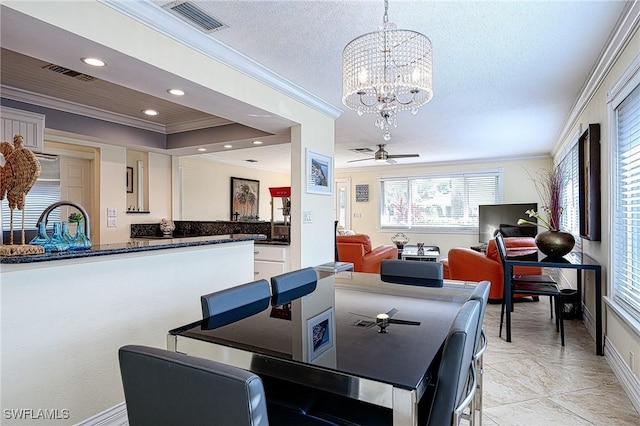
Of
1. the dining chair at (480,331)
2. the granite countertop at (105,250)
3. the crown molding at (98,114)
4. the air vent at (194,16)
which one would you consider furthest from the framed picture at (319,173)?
the dining chair at (480,331)

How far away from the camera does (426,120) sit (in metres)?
4.56

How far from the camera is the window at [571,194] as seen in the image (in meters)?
4.58

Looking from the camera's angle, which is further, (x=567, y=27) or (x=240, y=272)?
(x=240, y=272)

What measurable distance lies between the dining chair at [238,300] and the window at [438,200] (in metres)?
7.14

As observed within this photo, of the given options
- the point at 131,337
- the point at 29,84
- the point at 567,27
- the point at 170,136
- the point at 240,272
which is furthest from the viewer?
the point at 170,136

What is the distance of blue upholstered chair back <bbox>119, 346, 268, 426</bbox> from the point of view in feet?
2.66

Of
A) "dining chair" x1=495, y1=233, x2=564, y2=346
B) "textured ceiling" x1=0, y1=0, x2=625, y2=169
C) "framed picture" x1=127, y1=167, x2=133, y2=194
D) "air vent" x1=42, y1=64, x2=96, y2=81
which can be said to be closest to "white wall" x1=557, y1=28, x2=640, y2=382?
"textured ceiling" x1=0, y1=0, x2=625, y2=169

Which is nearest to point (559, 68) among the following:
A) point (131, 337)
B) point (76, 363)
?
point (131, 337)

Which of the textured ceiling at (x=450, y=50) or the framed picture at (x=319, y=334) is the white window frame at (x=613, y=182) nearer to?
the textured ceiling at (x=450, y=50)

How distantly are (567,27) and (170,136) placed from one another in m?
4.43

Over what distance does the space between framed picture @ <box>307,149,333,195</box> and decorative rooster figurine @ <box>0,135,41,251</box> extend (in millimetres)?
2298

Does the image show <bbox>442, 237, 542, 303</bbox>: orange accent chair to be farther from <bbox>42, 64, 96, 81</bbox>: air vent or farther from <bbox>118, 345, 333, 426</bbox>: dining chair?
<bbox>42, 64, 96, 81</bbox>: air vent

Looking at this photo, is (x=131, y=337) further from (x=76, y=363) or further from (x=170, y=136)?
(x=170, y=136)

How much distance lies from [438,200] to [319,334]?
303 inches
